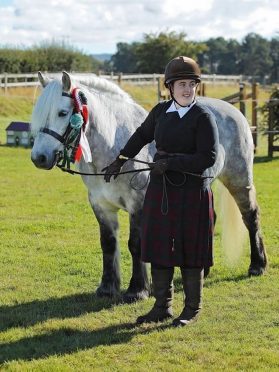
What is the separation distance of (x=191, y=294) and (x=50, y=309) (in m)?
1.35

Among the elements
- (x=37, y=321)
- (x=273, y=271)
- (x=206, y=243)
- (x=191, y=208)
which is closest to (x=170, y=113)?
(x=191, y=208)

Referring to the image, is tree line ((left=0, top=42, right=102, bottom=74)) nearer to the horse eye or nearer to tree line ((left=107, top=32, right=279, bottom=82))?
tree line ((left=107, top=32, right=279, bottom=82))

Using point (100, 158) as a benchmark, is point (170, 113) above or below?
above

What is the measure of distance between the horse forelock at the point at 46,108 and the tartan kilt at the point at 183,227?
96 cm

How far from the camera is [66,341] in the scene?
15.0 feet

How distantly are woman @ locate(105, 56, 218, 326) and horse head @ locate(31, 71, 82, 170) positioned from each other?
0.57 m

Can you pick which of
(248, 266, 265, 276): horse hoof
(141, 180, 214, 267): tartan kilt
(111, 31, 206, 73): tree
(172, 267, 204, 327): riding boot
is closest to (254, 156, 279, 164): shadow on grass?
(248, 266, 265, 276): horse hoof

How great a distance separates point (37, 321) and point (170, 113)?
203cm

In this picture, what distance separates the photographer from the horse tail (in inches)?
250

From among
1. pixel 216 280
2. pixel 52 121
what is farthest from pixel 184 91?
pixel 216 280

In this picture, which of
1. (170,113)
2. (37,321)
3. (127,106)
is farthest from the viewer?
(127,106)

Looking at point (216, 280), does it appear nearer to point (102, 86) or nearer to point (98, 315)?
point (98, 315)

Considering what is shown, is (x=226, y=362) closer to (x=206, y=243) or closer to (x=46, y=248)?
(x=206, y=243)

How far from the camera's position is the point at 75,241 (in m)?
7.86
